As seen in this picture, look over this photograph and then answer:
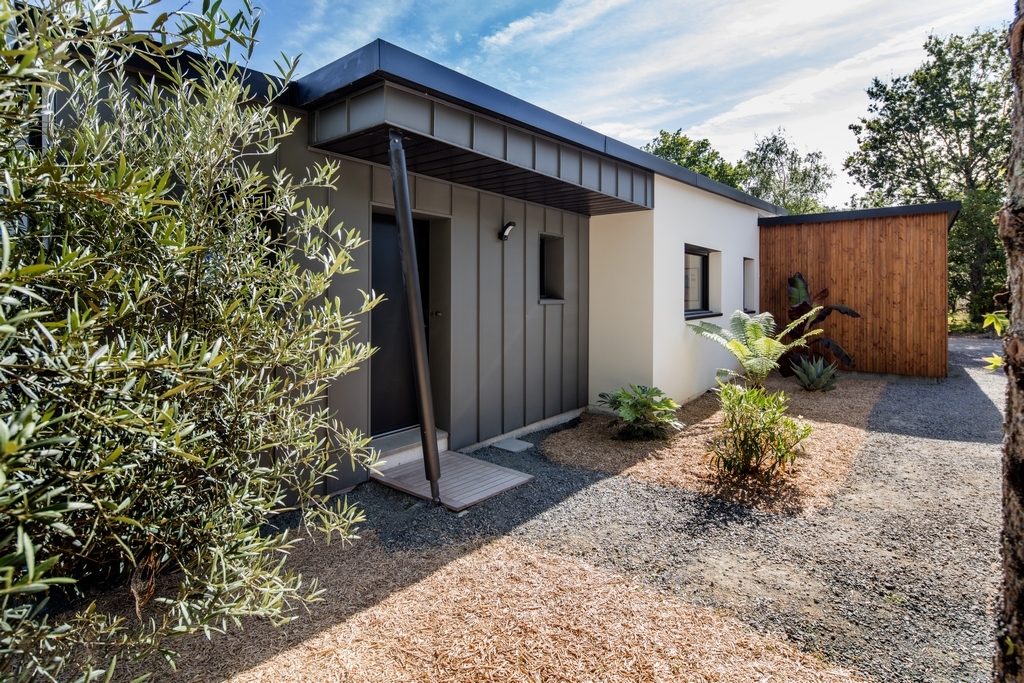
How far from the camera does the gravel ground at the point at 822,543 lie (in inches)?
96.7

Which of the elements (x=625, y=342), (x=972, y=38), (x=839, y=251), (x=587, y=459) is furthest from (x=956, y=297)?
(x=587, y=459)

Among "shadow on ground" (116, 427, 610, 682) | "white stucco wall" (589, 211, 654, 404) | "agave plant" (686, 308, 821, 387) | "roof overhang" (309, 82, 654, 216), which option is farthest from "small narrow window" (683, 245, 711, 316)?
"shadow on ground" (116, 427, 610, 682)

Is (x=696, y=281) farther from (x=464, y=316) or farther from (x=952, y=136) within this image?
(x=952, y=136)

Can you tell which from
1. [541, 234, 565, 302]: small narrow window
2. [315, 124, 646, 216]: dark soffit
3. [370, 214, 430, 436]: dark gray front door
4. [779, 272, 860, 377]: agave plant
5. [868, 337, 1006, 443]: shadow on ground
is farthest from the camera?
[779, 272, 860, 377]: agave plant

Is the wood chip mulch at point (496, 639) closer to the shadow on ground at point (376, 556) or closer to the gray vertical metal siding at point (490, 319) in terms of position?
the shadow on ground at point (376, 556)

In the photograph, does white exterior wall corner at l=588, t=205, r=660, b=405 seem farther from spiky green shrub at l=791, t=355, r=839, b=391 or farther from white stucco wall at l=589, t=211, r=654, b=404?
spiky green shrub at l=791, t=355, r=839, b=391

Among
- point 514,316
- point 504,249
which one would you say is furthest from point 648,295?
point 504,249

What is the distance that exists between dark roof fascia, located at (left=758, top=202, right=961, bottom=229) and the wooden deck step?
7.73 m

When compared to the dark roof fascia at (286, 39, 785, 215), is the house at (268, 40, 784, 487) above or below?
below

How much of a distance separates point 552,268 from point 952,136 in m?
21.9

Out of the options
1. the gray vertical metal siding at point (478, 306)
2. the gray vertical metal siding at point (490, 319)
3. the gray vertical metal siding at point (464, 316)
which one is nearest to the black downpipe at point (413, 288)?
the gray vertical metal siding at point (478, 306)

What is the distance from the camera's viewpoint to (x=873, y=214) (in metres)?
9.01

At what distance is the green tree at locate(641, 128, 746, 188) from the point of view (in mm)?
22959

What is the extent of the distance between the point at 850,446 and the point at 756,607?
141 inches
